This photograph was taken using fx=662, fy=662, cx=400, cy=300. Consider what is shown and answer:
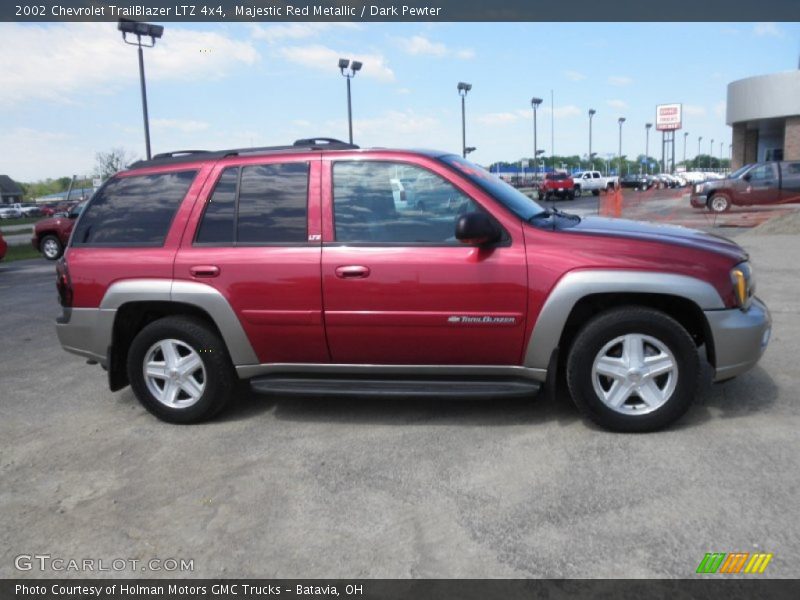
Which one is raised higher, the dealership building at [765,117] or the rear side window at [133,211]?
the dealership building at [765,117]

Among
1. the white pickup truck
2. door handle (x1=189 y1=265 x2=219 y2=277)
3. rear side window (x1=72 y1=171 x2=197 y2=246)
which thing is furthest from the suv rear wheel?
the white pickup truck

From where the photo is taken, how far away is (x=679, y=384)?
3918mm

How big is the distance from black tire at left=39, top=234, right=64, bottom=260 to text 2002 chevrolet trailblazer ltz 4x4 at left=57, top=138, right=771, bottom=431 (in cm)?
1568

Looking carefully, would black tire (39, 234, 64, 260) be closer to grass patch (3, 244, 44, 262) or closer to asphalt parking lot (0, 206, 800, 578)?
grass patch (3, 244, 44, 262)

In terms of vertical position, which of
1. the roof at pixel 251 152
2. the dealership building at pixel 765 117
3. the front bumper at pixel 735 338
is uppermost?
the dealership building at pixel 765 117

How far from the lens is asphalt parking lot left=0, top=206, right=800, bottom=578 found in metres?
2.85

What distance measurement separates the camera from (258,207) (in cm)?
438

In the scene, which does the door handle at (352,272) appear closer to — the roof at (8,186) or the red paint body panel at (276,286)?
the red paint body panel at (276,286)

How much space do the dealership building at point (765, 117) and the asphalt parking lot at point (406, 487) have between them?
37.2 m

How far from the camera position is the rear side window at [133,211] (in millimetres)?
4504

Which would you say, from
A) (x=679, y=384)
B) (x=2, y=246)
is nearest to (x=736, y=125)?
(x=2, y=246)

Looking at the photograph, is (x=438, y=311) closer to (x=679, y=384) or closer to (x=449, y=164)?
(x=449, y=164)

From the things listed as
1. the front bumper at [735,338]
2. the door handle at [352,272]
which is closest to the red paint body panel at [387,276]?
the door handle at [352,272]
